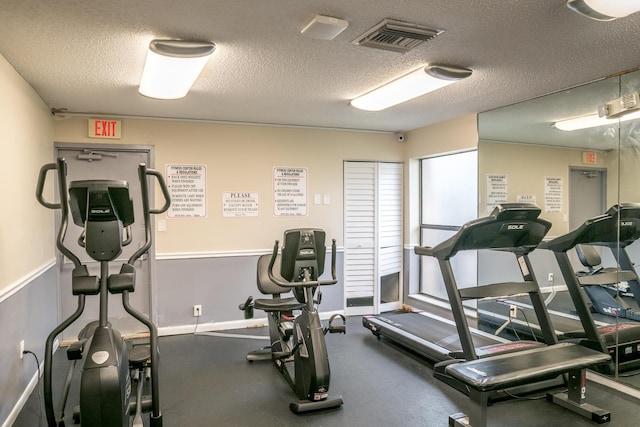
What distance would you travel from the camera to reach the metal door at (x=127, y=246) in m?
4.23

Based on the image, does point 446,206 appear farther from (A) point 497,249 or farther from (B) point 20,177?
(B) point 20,177

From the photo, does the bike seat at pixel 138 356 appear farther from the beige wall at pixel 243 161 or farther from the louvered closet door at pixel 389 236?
the louvered closet door at pixel 389 236

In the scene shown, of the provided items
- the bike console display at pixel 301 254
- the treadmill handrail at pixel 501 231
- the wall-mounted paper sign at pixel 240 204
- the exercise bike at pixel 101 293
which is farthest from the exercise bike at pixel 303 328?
the wall-mounted paper sign at pixel 240 204

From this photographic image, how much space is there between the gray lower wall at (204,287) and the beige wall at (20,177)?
120cm

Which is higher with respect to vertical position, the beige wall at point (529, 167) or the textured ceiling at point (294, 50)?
the textured ceiling at point (294, 50)

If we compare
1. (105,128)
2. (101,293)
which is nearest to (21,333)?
(101,293)

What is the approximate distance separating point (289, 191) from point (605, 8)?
141 inches

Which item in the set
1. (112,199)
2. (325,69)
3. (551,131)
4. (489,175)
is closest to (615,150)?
(551,131)

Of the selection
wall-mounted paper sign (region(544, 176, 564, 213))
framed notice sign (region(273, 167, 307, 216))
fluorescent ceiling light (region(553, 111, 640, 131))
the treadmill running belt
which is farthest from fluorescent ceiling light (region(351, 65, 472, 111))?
the treadmill running belt

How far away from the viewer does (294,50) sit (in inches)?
99.3

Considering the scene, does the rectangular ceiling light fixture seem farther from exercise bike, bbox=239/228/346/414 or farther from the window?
the window

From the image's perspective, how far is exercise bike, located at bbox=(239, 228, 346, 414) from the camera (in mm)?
2822

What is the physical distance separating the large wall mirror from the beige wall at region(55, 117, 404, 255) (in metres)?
1.69

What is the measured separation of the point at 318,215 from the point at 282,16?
321cm
